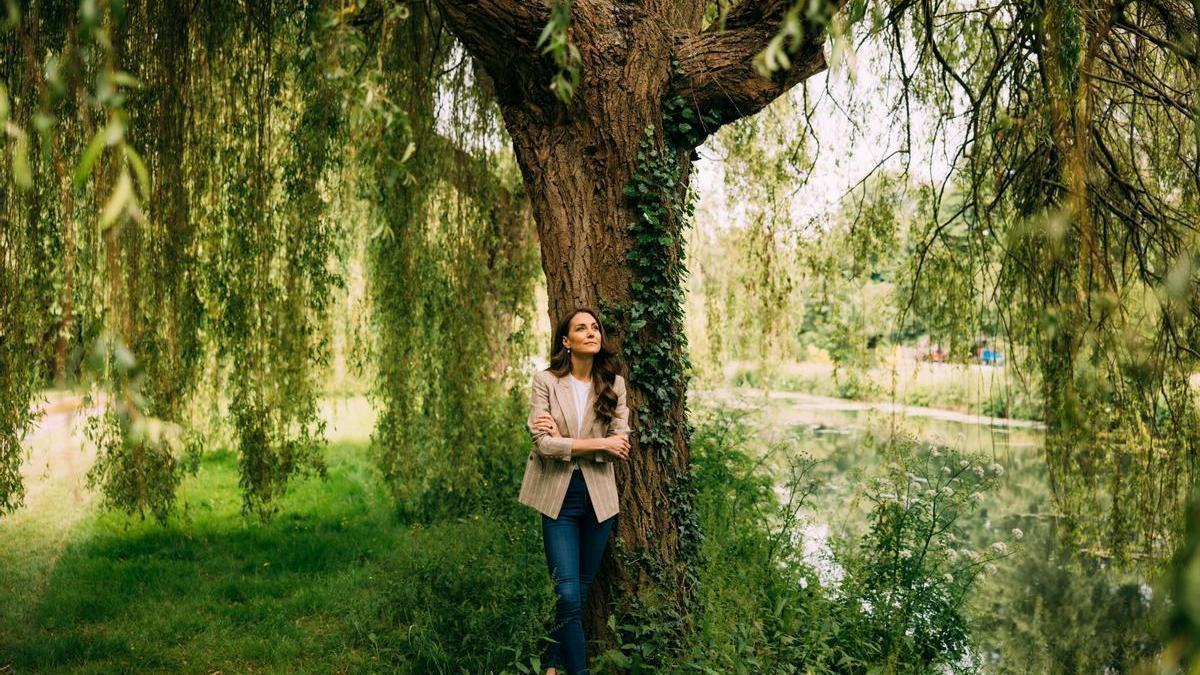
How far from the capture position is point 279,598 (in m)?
5.48

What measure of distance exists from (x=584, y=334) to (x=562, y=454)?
49 cm

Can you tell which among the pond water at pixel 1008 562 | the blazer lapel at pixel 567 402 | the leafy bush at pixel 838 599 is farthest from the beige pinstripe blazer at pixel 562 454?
the pond water at pixel 1008 562

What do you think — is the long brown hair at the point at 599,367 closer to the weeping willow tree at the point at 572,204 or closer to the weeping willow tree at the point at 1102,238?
the weeping willow tree at the point at 572,204

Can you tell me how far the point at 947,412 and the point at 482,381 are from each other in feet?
35.8

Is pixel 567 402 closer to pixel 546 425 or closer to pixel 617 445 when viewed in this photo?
pixel 546 425

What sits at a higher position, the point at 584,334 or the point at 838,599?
the point at 584,334

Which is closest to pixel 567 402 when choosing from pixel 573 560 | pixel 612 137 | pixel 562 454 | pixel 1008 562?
pixel 562 454

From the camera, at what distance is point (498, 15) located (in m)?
3.46

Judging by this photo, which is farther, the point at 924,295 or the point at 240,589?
the point at 240,589

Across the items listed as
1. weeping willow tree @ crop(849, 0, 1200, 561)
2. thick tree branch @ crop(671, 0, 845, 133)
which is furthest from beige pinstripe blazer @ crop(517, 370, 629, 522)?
weeping willow tree @ crop(849, 0, 1200, 561)

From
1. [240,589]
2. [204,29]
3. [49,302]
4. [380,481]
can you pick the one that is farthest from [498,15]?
[380,481]

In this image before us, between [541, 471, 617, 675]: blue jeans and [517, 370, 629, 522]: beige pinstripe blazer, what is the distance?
0.14 ft

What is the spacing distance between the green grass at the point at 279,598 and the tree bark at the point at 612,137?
629 mm

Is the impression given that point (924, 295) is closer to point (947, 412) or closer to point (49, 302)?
point (49, 302)
